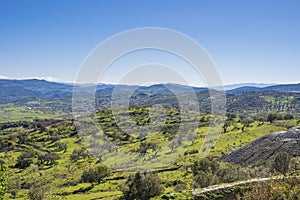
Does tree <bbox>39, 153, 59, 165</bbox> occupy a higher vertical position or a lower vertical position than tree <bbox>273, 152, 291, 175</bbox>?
lower

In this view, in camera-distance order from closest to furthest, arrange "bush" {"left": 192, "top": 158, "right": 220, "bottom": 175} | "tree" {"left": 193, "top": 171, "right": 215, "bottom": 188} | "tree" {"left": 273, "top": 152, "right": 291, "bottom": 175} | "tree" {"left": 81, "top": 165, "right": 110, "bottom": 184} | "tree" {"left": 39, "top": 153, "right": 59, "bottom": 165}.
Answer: "tree" {"left": 273, "top": 152, "right": 291, "bottom": 175}
"tree" {"left": 193, "top": 171, "right": 215, "bottom": 188}
"bush" {"left": 192, "top": 158, "right": 220, "bottom": 175}
"tree" {"left": 81, "top": 165, "right": 110, "bottom": 184}
"tree" {"left": 39, "top": 153, "right": 59, "bottom": 165}

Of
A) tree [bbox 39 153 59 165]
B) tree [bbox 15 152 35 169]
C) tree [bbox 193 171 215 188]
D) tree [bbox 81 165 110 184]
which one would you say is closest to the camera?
tree [bbox 193 171 215 188]

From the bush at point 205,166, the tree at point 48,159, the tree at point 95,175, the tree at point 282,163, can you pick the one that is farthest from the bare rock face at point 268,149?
the tree at point 48,159

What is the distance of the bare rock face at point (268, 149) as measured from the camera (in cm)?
4431

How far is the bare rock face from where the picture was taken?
4431 cm

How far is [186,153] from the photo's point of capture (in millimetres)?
76625

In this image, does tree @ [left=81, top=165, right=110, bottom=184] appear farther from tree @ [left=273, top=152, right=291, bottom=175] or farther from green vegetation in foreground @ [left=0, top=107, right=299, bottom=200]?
tree @ [left=273, top=152, right=291, bottom=175]

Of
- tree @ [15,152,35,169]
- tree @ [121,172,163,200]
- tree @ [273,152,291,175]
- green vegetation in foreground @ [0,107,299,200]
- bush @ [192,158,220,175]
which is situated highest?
tree @ [273,152,291,175]

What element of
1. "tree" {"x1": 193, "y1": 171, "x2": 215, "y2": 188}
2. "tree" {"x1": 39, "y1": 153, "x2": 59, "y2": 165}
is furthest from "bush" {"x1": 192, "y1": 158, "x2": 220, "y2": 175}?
"tree" {"x1": 39, "y1": 153, "x2": 59, "y2": 165}

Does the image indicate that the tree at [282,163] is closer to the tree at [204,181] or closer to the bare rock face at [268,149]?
the tree at [204,181]

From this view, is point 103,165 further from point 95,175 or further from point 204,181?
point 204,181

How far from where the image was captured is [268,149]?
47281 millimetres

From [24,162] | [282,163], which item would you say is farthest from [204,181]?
[24,162]

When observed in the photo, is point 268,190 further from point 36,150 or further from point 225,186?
point 36,150
